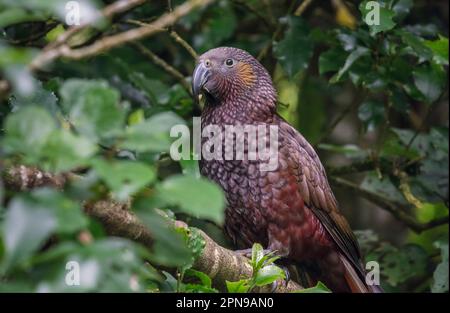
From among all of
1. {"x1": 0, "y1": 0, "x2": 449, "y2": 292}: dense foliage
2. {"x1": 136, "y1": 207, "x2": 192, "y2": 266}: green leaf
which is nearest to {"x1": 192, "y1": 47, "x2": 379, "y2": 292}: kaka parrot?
{"x1": 0, "y1": 0, "x2": 449, "y2": 292}: dense foliage

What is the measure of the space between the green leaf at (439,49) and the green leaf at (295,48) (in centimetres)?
70

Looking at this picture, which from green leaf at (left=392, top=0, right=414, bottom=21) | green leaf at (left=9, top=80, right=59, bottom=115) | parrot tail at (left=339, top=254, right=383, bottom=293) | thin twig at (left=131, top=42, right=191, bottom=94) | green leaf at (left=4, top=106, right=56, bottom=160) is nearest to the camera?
green leaf at (left=4, top=106, right=56, bottom=160)

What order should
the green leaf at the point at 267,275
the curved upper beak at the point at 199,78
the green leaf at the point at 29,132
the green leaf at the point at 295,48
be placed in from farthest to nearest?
the green leaf at the point at 295,48 < the curved upper beak at the point at 199,78 < the green leaf at the point at 267,275 < the green leaf at the point at 29,132

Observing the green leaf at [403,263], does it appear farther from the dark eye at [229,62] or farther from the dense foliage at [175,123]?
the dark eye at [229,62]

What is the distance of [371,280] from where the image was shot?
4309 mm

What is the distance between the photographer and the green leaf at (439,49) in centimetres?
446

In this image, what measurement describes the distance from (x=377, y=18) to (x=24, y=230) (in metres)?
2.93

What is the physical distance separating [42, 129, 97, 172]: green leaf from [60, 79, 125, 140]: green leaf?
0.09 metres

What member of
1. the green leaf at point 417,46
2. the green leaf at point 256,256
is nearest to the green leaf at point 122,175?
the green leaf at point 256,256

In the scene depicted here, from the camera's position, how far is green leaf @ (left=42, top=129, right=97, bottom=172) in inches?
61.2

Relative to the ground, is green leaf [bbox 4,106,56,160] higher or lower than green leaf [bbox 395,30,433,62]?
lower

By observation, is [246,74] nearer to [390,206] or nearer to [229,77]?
[229,77]

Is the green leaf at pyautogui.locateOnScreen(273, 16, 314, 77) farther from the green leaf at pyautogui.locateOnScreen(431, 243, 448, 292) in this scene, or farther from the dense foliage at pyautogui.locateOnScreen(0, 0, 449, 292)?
the green leaf at pyautogui.locateOnScreen(431, 243, 448, 292)

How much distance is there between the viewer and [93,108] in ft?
5.60
